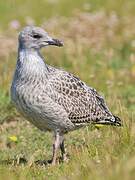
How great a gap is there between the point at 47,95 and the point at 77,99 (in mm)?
645

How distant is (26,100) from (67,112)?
67cm

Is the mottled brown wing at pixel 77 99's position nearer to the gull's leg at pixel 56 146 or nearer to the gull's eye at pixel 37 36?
the gull's leg at pixel 56 146

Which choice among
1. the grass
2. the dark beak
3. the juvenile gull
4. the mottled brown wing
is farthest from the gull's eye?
the grass

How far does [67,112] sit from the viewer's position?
32.1 ft

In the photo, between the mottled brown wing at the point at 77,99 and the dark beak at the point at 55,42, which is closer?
the dark beak at the point at 55,42

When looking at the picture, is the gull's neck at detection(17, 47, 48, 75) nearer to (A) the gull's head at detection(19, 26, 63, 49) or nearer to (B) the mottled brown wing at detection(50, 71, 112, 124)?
(A) the gull's head at detection(19, 26, 63, 49)

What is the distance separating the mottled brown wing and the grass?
226mm

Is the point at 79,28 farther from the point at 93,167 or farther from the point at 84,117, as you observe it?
the point at 93,167

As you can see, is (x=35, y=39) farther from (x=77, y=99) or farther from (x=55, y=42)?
(x=77, y=99)

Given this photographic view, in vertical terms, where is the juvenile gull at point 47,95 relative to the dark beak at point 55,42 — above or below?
below

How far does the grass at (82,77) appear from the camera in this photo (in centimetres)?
838

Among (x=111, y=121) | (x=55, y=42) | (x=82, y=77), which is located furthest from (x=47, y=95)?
(x=82, y=77)

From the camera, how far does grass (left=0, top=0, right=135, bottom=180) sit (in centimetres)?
838

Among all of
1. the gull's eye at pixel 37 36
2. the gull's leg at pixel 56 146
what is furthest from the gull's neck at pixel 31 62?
the gull's leg at pixel 56 146
